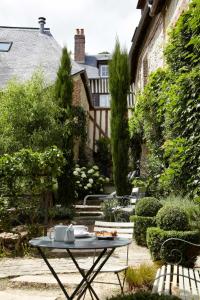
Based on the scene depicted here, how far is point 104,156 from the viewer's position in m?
17.9

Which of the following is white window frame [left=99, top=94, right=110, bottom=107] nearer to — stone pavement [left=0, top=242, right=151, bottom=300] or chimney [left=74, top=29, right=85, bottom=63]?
chimney [left=74, top=29, right=85, bottom=63]

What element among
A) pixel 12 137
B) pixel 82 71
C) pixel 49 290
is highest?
pixel 82 71

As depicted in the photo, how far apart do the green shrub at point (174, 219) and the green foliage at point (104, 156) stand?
12.2m

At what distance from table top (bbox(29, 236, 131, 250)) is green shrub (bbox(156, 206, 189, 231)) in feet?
7.20

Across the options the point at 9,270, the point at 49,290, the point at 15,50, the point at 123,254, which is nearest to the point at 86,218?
the point at 123,254

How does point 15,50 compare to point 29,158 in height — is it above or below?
above

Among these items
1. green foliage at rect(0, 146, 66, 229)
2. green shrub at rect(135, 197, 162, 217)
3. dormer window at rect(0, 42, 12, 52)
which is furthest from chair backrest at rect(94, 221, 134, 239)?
dormer window at rect(0, 42, 12, 52)

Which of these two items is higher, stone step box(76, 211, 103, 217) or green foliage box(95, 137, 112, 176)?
green foliage box(95, 137, 112, 176)

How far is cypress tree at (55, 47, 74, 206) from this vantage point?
40.2ft

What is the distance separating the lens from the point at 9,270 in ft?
18.4

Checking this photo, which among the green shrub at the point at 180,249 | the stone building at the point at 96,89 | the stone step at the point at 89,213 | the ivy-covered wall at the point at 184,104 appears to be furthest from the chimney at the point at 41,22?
the green shrub at the point at 180,249

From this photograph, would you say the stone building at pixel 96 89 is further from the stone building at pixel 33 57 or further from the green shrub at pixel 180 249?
the green shrub at pixel 180 249

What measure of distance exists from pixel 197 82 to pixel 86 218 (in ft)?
20.4

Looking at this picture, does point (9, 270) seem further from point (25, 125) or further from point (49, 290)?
point (25, 125)
